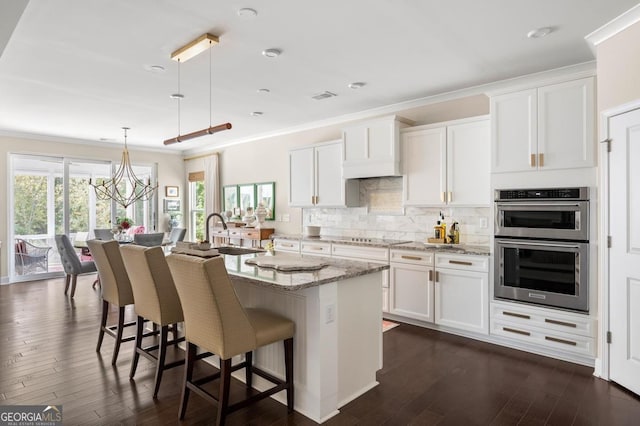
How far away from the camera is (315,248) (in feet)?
17.0

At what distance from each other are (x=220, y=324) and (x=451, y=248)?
2733 mm

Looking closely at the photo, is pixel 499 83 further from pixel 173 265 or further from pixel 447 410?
pixel 173 265

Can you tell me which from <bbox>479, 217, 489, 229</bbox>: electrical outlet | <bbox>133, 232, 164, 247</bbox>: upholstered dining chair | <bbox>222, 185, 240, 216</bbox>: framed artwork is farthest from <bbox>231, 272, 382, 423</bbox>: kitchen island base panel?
<bbox>222, 185, 240, 216</bbox>: framed artwork

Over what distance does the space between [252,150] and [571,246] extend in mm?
5464

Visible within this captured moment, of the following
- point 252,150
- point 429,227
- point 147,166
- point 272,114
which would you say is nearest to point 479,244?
point 429,227

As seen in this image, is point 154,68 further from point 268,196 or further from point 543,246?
point 543,246

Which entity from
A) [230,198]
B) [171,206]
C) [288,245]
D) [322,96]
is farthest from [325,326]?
[171,206]

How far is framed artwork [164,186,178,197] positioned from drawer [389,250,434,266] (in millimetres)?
6014

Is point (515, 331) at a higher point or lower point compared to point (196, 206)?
lower

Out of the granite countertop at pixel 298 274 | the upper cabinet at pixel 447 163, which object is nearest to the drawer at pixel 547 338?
the upper cabinet at pixel 447 163

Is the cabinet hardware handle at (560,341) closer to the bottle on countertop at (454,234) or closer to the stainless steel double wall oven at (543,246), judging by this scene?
the stainless steel double wall oven at (543,246)

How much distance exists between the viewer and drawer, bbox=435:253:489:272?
12.2 feet

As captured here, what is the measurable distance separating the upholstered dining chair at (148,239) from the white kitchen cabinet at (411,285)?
3826mm

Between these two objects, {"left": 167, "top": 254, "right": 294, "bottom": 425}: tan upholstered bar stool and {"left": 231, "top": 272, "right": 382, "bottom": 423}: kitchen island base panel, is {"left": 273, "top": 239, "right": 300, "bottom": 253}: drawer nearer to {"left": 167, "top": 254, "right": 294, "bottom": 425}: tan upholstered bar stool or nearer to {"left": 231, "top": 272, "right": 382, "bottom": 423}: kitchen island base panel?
{"left": 231, "top": 272, "right": 382, "bottom": 423}: kitchen island base panel
